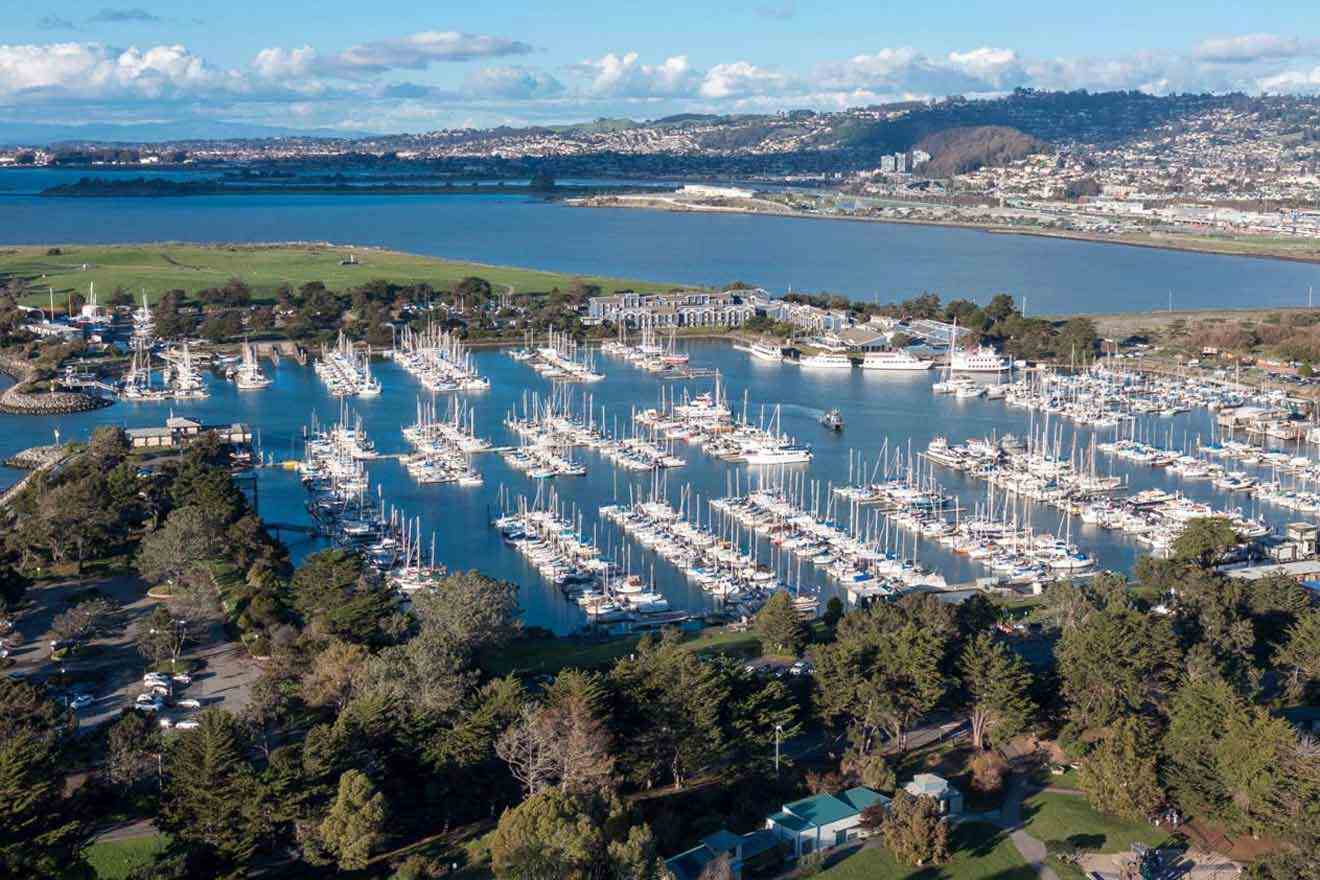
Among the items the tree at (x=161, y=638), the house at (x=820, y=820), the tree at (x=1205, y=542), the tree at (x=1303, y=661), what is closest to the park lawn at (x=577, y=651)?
the tree at (x=161, y=638)

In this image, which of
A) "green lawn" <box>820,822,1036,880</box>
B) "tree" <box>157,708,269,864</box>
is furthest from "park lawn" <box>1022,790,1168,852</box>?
"tree" <box>157,708,269,864</box>

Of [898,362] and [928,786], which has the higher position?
[898,362]

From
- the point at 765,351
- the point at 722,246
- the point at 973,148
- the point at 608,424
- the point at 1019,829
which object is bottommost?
the point at 1019,829

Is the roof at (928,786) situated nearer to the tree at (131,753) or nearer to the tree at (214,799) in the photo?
the tree at (214,799)

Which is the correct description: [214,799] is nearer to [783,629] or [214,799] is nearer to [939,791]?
[939,791]

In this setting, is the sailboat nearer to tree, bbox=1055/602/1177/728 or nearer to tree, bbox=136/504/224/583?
tree, bbox=136/504/224/583

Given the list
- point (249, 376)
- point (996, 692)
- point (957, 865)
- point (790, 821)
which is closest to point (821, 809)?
point (790, 821)

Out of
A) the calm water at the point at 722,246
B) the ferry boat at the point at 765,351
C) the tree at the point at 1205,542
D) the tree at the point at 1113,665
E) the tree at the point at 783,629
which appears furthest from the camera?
the calm water at the point at 722,246
